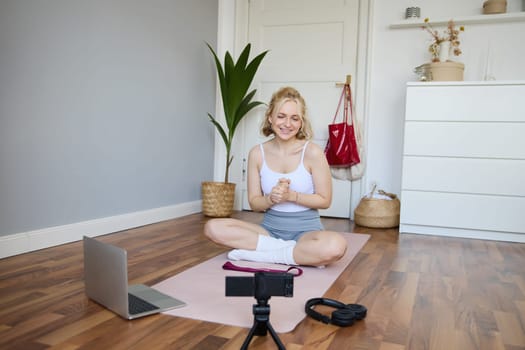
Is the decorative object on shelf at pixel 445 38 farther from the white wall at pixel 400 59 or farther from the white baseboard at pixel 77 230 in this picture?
the white baseboard at pixel 77 230

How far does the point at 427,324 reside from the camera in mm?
1482

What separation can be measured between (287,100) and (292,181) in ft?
1.21

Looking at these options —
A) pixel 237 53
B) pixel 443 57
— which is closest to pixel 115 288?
pixel 443 57

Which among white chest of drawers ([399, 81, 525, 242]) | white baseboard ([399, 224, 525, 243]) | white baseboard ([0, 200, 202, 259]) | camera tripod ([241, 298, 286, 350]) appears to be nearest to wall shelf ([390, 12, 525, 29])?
white chest of drawers ([399, 81, 525, 242])

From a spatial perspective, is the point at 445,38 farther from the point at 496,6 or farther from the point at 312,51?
the point at 312,51

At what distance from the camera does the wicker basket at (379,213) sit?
11.4 ft

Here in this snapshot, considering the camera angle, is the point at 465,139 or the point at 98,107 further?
the point at 465,139

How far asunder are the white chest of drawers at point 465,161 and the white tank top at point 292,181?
4.50 feet

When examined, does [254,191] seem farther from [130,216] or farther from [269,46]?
[269,46]

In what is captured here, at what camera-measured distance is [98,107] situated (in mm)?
2771

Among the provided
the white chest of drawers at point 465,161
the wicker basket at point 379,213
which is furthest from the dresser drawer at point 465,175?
the wicker basket at point 379,213

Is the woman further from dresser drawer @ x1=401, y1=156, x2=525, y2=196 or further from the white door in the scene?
the white door

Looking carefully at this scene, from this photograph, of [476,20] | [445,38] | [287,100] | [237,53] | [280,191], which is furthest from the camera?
[237,53]

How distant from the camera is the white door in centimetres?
398
